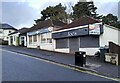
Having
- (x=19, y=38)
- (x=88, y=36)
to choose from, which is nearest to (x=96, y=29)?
(x=88, y=36)

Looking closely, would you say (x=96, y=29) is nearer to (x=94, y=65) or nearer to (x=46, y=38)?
(x=94, y=65)

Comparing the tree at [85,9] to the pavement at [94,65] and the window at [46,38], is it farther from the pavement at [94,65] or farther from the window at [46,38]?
the pavement at [94,65]

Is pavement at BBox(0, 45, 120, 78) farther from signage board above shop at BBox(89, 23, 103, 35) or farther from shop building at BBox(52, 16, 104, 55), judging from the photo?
shop building at BBox(52, 16, 104, 55)

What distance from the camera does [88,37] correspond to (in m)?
32.4

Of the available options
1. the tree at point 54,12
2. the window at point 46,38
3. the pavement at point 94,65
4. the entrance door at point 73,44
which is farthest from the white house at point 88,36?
the tree at point 54,12

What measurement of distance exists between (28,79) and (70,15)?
177 feet

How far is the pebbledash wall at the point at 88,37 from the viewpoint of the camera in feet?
102

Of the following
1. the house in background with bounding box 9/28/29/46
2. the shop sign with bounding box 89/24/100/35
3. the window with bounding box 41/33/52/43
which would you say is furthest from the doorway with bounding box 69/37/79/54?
the house in background with bounding box 9/28/29/46

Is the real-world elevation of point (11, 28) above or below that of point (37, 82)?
above

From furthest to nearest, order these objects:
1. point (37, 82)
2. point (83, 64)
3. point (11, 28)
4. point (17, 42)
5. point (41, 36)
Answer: point (11, 28), point (17, 42), point (41, 36), point (83, 64), point (37, 82)

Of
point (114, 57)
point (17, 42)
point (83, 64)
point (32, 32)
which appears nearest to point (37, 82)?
point (83, 64)

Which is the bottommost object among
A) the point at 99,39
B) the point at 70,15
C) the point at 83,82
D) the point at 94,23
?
the point at 83,82

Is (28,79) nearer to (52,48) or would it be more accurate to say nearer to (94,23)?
(94,23)

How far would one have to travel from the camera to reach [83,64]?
1975 cm
